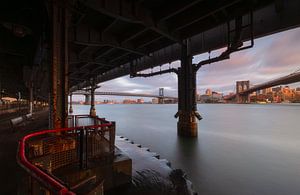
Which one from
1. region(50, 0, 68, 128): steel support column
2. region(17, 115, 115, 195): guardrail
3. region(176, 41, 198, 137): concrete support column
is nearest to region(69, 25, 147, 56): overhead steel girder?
region(50, 0, 68, 128): steel support column

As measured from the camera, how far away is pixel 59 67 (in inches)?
224

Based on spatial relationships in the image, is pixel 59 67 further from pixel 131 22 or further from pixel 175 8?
pixel 175 8

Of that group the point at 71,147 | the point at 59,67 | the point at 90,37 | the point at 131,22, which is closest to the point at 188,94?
the point at 131,22

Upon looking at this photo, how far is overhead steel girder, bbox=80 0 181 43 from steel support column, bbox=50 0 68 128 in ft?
6.66

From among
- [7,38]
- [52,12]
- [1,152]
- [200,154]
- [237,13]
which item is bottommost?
[200,154]

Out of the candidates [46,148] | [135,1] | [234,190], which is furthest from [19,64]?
[234,190]

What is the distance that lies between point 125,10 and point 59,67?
493 cm

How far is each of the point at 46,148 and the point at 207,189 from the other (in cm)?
575

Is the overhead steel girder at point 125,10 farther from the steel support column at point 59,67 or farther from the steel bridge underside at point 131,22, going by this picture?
the steel support column at point 59,67

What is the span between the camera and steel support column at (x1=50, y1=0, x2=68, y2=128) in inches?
219

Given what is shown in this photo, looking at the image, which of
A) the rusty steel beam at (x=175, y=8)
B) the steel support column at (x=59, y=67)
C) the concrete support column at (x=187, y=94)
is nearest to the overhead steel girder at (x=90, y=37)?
the rusty steel beam at (x=175, y=8)

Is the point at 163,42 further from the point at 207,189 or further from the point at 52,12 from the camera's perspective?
the point at 207,189

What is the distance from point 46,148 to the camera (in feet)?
13.7

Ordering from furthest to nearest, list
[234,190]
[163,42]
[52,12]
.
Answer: [163,42] → [234,190] → [52,12]
